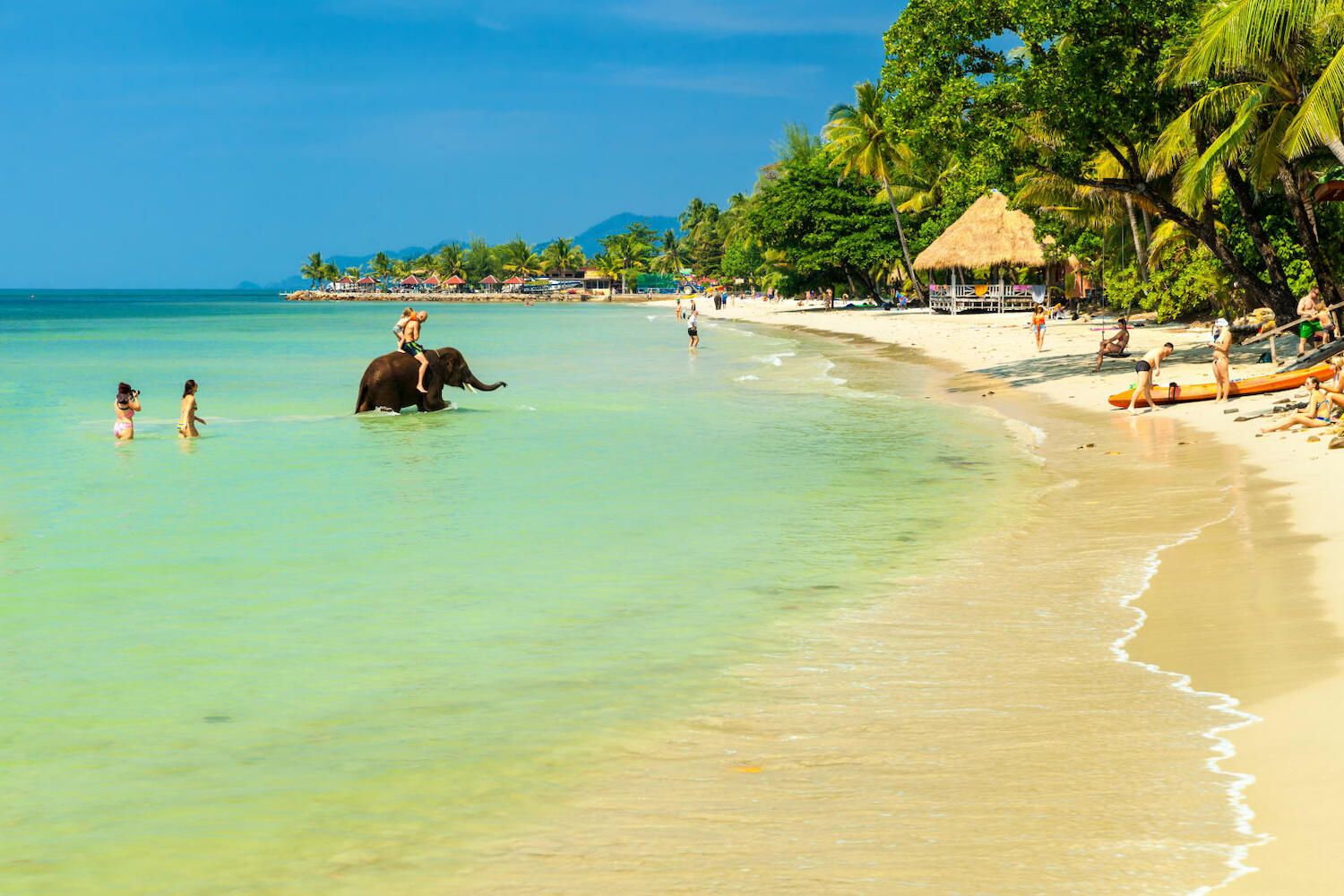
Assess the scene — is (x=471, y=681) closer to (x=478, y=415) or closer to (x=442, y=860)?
(x=442, y=860)

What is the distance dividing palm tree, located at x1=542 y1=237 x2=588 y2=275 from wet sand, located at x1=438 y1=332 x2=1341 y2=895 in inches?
6411

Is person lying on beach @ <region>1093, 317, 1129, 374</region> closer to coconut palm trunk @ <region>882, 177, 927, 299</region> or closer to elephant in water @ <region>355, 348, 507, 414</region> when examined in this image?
elephant in water @ <region>355, 348, 507, 414</region>

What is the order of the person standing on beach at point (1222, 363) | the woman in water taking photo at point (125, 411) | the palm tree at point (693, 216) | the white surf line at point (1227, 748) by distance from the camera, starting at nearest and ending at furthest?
the white surf line at point (1227, 748)
the person standing on beach at point (1222, 363)
the woman in water taking photo at point (125, 411)
the palm tree at point (693, 216)

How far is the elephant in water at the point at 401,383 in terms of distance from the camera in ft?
65.2

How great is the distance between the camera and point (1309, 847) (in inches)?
144

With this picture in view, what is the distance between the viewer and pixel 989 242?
4744 centimetres

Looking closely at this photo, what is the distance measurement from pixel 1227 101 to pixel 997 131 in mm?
3688

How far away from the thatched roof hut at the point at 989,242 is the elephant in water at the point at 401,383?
32293 mm

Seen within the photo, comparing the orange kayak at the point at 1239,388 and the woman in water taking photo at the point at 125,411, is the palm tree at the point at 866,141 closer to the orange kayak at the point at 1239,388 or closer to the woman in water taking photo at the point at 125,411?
the orange kayak at the point at 1239,388

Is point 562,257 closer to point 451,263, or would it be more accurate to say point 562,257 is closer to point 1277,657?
point 451,263

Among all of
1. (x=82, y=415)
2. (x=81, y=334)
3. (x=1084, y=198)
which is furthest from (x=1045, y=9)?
(x=81, y=334)

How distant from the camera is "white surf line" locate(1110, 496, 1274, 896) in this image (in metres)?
3.61

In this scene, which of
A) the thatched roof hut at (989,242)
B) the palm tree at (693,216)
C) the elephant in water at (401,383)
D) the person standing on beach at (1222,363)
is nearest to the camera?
the person standing on beach at (1222,363)

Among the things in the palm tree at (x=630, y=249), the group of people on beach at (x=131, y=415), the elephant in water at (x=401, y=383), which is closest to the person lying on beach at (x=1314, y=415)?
the elephant in water at (x=401, y=383)
